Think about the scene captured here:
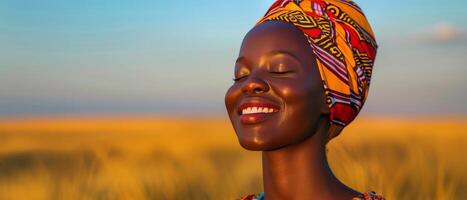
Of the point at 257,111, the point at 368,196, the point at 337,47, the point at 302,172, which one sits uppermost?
the point at 337,47

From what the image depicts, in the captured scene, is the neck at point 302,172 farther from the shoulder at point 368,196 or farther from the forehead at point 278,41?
the forehead at point 278,41

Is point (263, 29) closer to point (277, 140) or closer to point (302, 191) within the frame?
point (277, 140)

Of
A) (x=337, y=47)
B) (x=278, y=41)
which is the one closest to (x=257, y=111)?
(x=278, y=41)

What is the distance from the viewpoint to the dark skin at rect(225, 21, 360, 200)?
250 centimetres

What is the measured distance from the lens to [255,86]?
99.0 inches

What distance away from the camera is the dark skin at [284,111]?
2496 mm

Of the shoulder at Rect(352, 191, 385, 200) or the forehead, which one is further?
the shoulder at Rect(352, 191, 385, 200)

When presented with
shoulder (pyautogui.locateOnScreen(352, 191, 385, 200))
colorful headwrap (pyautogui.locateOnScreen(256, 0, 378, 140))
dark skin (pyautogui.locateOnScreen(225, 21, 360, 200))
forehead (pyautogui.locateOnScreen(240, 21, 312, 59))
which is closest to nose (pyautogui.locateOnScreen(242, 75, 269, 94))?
dark skin (pyautogui.locateOnScreen(225, 21, 360, 200))

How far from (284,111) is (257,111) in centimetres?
11

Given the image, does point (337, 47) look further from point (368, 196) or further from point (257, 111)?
point (368, 196)

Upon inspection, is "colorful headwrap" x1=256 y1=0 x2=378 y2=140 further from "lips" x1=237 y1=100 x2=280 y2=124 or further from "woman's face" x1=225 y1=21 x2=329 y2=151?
"lips" x1=237 y1=100 x2=280 y2=124

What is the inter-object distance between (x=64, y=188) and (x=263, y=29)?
2338 mm

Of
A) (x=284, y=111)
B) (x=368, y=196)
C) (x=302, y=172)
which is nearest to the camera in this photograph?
(x=284, y=111)

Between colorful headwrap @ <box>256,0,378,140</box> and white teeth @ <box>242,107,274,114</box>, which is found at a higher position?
colorful headwrap @ <box>256,0,378,140</box>
